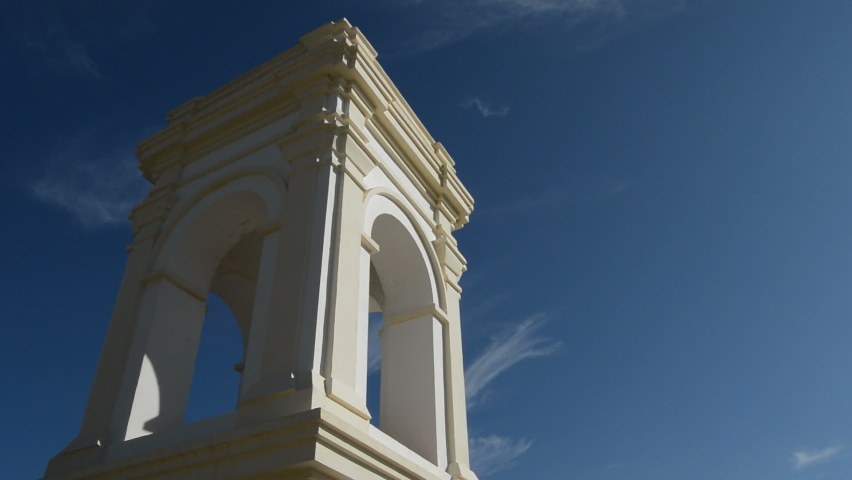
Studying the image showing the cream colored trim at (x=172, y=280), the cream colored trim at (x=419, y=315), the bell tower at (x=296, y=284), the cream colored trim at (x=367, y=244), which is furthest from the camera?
the cream colored trim at (x=419, y=315)

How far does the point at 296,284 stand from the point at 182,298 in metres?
2.34

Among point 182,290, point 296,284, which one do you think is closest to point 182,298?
point 182,290

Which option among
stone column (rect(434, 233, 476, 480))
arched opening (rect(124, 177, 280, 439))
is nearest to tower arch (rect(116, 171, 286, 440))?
arched opening (rect(124, 177, 280, 439))

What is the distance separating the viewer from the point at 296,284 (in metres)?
6.83

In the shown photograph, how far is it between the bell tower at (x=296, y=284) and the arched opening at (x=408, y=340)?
2cm

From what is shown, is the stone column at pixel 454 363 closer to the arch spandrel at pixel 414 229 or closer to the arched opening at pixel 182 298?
the arch spandrel at pixel 414 229

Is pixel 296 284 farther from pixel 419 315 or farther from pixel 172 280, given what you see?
pixel 419 315

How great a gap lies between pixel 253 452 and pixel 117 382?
2.78m

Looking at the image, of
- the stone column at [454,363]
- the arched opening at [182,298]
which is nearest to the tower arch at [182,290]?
the arched opening at [182,298]

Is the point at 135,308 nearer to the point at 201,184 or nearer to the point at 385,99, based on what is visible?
the point at 201,184

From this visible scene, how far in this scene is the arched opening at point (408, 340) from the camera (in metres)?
8.06

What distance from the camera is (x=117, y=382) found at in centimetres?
771

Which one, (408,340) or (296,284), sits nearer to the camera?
(296,284)

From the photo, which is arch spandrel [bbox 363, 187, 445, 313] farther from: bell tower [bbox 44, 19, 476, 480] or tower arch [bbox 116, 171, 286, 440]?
tower arch [bbox 116, 171, 286, 440]
